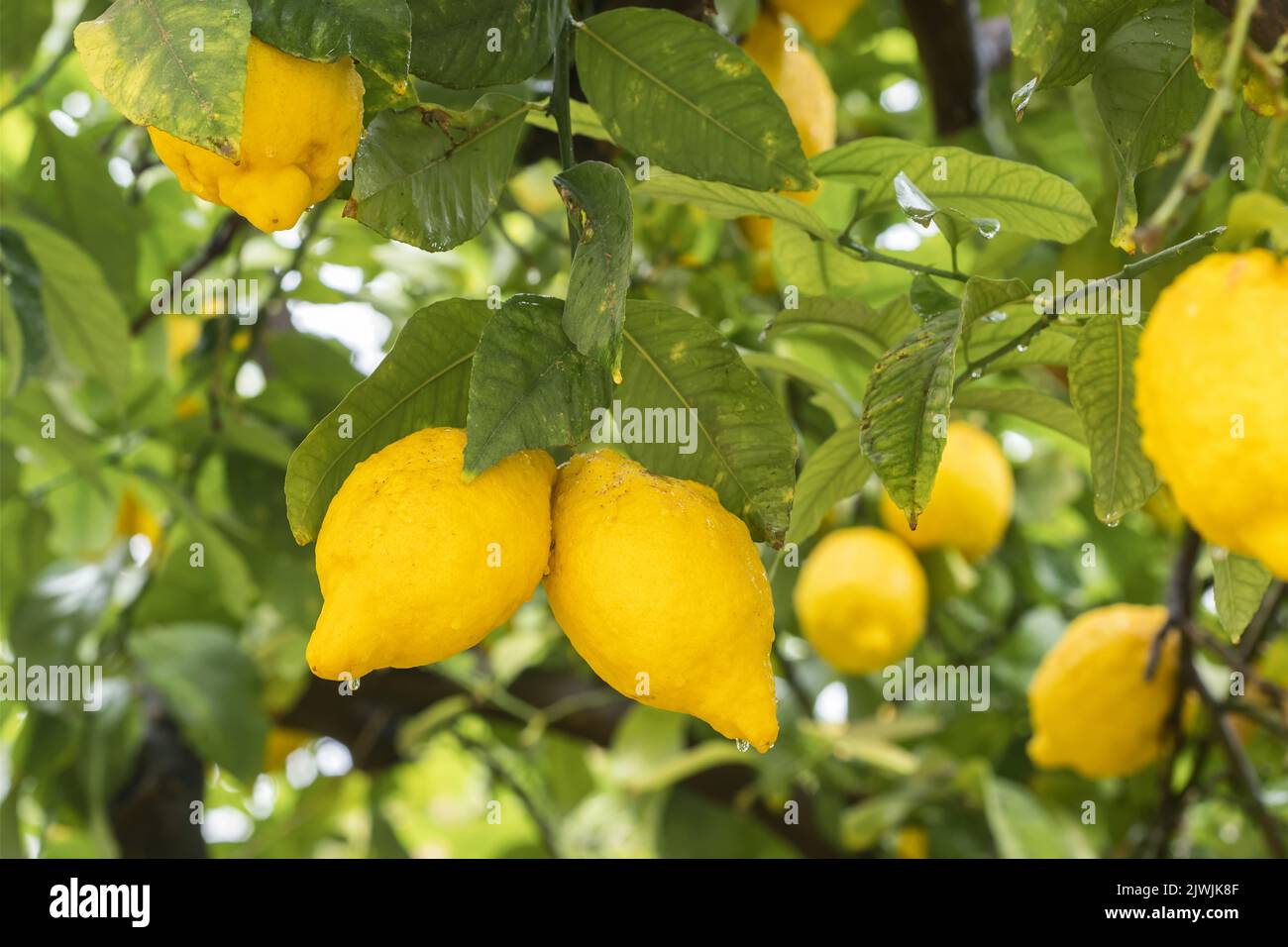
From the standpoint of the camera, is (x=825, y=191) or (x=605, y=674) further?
(x=825, y=191)

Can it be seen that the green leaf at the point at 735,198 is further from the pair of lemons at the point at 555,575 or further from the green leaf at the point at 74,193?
the green leaf at the point at 74,193

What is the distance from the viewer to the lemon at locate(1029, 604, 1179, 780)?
1.34 m

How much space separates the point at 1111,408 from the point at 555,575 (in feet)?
0.86

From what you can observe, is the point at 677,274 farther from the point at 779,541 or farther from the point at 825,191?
the point at 779,541

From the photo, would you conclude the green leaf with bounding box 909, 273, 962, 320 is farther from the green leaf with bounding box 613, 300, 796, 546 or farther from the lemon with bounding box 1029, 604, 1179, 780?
the lemon with bounding box 1029, 604, 1179, 780

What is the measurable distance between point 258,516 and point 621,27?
34.7 inches

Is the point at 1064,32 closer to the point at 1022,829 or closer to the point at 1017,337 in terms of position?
the point at 1017,337

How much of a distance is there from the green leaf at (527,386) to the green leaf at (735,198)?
6.3 inches

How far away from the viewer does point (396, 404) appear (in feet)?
1.91

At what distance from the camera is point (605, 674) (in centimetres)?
55

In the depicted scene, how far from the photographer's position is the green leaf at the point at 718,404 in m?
0.59

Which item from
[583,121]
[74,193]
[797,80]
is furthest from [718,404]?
[74,193]
